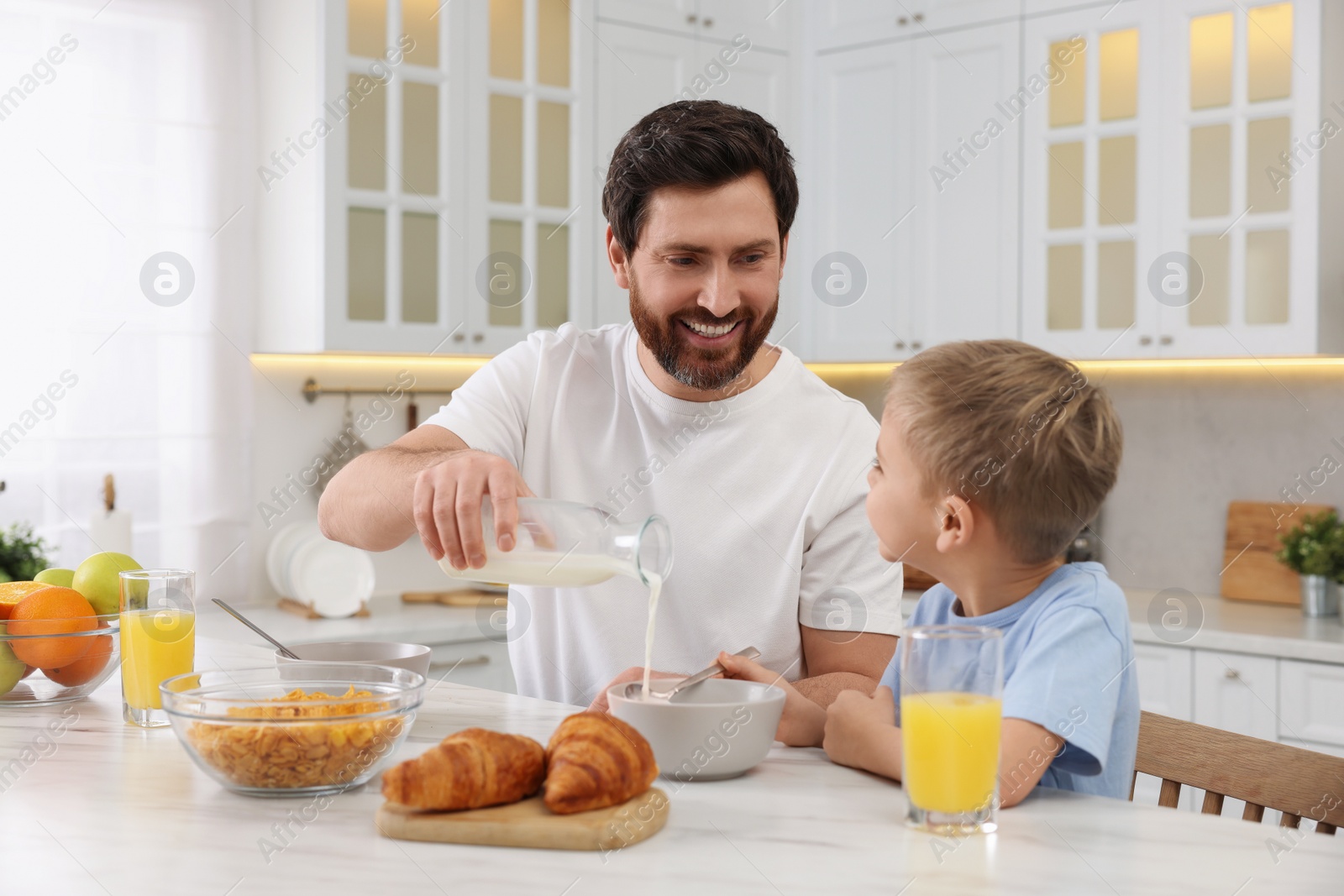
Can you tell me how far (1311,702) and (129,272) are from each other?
2.84 m

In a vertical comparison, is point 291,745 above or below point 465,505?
below

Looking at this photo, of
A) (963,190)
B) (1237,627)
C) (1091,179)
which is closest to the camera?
(1237,627)

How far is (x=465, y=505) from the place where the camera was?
3.63 feet

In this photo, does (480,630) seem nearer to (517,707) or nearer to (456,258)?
(456,258)

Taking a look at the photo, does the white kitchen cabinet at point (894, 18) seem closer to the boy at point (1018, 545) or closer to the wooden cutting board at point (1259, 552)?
the wooden cutting board at point (1259, 552)

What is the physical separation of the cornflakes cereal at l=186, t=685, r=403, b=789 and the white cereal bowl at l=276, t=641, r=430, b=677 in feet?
0.87

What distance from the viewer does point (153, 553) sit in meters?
3.03

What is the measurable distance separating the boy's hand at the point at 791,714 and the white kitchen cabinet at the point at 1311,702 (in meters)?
1.94

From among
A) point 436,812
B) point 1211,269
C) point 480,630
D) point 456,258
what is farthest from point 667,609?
point 1211,269

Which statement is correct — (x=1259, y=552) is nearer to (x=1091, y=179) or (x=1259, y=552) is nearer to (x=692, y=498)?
(x=1091, y=179)

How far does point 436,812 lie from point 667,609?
0.81 meters

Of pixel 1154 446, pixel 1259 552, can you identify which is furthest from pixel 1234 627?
pixel 1154 446

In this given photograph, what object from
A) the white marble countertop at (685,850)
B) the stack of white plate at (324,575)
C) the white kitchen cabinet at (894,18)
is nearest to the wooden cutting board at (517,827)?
the white marble countertop at (685,850)

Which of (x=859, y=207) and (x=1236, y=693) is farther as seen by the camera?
(x=859, y=207)
